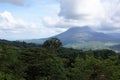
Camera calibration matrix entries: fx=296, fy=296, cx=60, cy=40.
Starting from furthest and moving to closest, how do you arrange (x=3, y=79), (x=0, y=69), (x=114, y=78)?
1. (x=0, y=69)
2. (x=3, y=79)
3. (x=114, y=78)

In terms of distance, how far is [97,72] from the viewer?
3559 centimetres

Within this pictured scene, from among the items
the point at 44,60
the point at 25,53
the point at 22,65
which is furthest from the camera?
the point at 25,53

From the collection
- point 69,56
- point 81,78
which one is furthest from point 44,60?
point 69,56

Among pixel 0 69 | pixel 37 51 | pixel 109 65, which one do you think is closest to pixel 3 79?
pixel 0 69

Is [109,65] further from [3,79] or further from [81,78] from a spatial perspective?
[3,79]

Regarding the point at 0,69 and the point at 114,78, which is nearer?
the point at 114,78

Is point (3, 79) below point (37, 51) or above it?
below

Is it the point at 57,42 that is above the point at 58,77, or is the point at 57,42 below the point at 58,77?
above

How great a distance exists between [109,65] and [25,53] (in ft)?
75.0

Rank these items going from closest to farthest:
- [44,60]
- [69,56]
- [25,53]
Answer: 1. [44,60]
2. [25,53]
3. [69,56]

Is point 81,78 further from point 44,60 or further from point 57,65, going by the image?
point 44,60

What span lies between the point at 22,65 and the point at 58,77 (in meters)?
6.11

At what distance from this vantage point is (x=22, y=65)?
4769 cm

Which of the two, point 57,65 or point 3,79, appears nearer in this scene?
point 3,79
